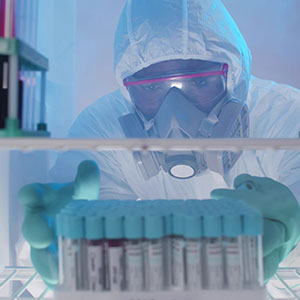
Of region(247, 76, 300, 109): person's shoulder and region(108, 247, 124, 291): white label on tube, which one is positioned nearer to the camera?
region(108, 247, 124, 291): white label on tube

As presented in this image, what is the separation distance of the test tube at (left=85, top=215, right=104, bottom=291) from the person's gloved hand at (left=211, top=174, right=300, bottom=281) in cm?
36

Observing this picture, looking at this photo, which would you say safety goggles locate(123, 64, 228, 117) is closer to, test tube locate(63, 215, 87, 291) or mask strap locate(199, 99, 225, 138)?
mask strap locate(199, 99, 225, 138)

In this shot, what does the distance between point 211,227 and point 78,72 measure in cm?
146

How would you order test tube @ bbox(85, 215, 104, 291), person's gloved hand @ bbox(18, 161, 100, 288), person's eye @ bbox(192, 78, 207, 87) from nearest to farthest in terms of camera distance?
test tube @ bbox(85, 215, 104, 291) → person's gloved hand @ bbox(18, 161, 100, 288) → person's eye @ bbox(192, 78, 207, 87)

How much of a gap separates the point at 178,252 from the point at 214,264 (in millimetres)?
75

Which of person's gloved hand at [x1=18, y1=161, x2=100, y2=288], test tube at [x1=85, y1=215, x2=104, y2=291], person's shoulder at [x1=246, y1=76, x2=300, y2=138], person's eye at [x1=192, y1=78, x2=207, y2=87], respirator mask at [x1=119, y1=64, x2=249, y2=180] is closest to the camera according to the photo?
test tube at [x1=85, y1=215, x2=104, y2=291]

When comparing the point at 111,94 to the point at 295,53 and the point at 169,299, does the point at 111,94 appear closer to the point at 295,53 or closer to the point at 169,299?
the point at 295,53

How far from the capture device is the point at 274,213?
0.92m

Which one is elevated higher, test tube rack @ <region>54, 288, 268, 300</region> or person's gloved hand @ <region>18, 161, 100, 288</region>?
person's gloved hand @ <region>18, 161, 100, 288</region>

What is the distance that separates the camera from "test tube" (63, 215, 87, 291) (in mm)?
743

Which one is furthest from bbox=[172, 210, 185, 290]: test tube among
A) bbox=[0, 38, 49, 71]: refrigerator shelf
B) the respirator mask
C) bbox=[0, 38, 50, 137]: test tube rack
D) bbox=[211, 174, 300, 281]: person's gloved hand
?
the respirator mask

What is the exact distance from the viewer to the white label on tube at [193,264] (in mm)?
745

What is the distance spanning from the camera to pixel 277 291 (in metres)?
1.36

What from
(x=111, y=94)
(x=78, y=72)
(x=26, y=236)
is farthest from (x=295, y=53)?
(x=26, y=236)
